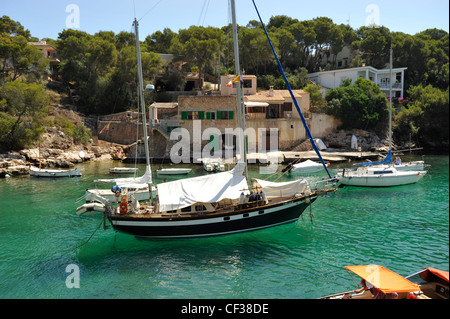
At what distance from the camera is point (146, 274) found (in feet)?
49.3

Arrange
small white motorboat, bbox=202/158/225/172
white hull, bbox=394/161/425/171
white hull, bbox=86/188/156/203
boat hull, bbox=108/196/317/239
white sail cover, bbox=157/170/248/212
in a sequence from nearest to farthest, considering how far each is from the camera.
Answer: boat hull, bbox=108/196/317/239 < white sail cover, bbox=157/170/248/212 < white hull, bbox=86/188/156/203 < white hull, bbox=394/161/425/171 < small white motorboat, bbox=202/158/225/172

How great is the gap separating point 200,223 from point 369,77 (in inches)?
2088

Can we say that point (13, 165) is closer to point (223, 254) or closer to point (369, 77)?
point (223, 254)

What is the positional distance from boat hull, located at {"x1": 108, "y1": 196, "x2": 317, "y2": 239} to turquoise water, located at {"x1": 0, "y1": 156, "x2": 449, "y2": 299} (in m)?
0.55

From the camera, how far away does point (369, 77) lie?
6053 cm

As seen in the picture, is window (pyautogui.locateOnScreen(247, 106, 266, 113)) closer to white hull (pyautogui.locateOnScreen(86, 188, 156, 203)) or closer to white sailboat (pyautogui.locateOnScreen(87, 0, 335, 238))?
white hull (pyautogui.locateOnScreen(86, 188, 156, 203))

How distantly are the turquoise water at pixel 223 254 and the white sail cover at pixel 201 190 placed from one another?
7.17 feet

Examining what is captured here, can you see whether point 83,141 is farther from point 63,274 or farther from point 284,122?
point 63,274

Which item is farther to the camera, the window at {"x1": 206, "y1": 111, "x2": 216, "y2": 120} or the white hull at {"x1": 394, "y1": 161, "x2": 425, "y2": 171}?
the window at {"x1": 206, "y1": 111, "x2": 216, "y2": 120}

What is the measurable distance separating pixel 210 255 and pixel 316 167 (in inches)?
904

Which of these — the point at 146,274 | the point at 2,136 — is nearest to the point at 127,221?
the point at 146,274

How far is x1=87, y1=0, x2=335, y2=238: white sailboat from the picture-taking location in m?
18.1

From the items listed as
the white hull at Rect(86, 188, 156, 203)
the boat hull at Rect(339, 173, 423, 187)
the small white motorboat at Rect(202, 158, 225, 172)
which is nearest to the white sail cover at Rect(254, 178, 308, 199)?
the white hull at Rect(86, 188, 156, 203)

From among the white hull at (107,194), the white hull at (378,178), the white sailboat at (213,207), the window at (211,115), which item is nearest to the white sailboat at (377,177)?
the white hull at (378,178)
